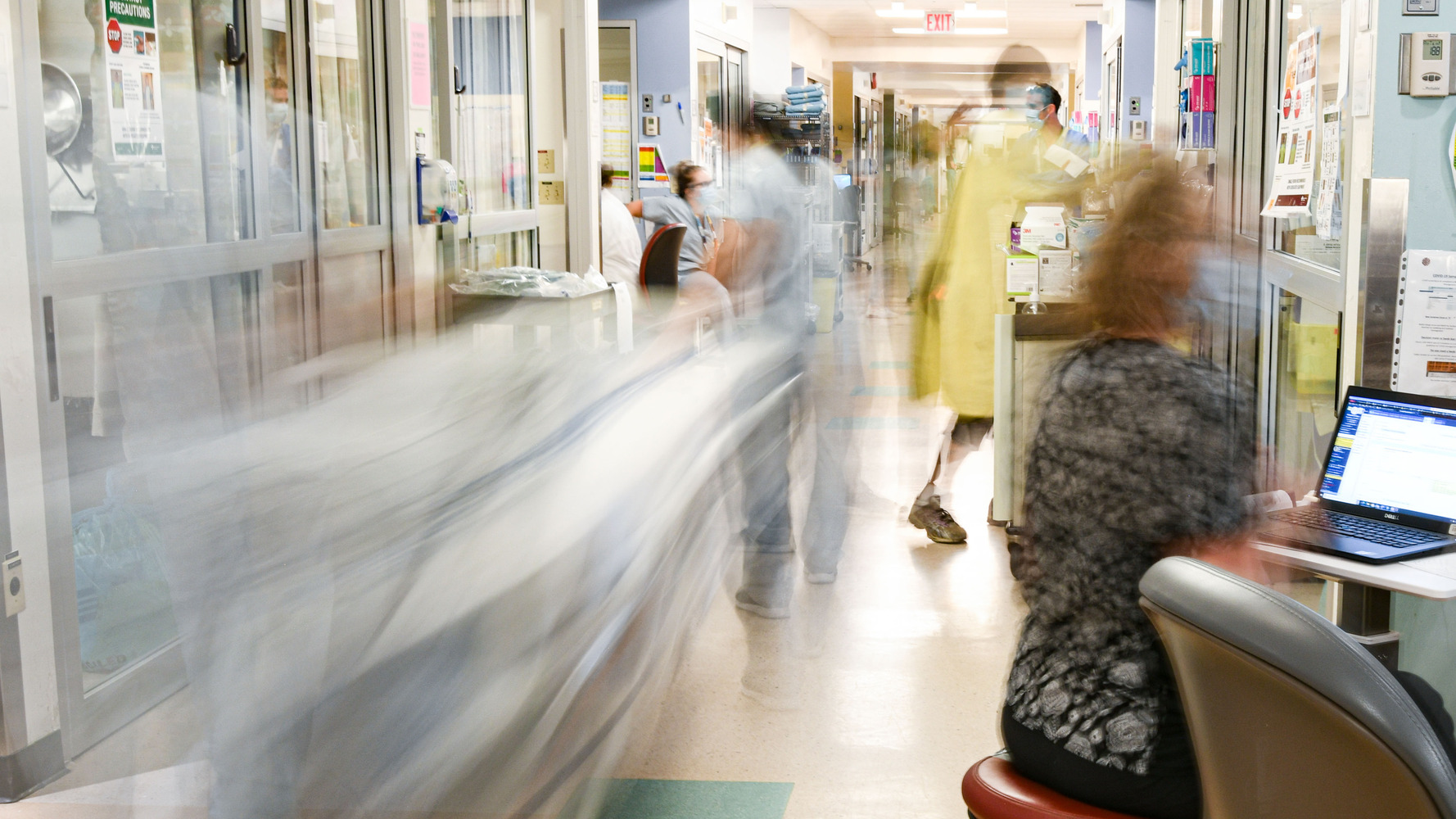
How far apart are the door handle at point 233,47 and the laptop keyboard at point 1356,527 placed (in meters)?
3.01

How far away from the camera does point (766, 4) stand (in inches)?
587

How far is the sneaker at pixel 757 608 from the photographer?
12.8ft

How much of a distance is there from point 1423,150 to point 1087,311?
113cm

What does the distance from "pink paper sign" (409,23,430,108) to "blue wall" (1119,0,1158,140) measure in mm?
6901

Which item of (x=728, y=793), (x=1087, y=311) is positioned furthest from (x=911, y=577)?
(x=1087, y=311)

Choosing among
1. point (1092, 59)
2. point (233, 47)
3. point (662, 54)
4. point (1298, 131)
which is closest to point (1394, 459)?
point (1298, 131)

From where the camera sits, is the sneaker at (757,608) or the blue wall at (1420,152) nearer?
the blue wall at (1420,152)

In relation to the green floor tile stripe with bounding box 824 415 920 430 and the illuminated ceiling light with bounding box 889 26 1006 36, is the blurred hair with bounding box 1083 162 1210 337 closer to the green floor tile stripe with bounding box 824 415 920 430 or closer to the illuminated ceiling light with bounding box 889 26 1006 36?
the green floor tile stripe with bounding box 824 415 920 430

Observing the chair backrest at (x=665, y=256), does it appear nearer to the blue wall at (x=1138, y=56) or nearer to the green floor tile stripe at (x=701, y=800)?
the green floor tile stripe at (x=701, y=800)

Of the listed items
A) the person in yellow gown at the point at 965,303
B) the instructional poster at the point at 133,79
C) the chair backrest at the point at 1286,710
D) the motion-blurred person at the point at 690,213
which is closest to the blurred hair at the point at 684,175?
the motion-blurred person at the point at 690,213

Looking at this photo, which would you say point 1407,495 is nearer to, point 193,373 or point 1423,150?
point 1423,150

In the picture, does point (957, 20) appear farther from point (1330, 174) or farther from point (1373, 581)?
point (1373, 581)

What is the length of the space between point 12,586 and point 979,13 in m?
15.4

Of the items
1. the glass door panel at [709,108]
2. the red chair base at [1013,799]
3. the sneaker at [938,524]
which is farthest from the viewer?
the glass door panel at [709,108]
